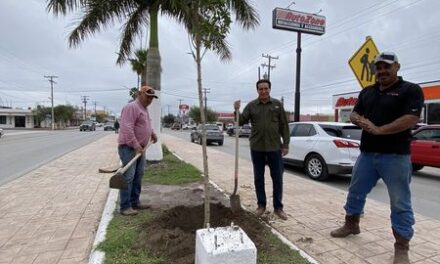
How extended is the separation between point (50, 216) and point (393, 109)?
16.1ft

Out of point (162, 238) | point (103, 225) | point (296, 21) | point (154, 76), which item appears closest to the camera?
point (162, 238)

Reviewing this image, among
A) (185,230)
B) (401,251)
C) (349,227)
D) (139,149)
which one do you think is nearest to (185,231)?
(185,230)

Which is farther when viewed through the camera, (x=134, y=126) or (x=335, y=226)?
(x=134, y=126)

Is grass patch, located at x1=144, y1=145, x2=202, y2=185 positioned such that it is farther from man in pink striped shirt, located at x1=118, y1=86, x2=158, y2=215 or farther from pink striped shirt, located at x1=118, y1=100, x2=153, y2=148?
pink striped shirt, located at x1=118, y1=100, x2=153, y2=148

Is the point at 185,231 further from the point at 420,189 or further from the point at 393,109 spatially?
the point at 420,189

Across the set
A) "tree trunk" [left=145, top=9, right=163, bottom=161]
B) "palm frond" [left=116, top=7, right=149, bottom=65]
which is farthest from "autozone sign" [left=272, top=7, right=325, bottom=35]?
"tree trunk" [left=145, top=9, right=163, bottom=161]

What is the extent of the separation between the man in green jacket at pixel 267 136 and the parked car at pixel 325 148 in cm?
399

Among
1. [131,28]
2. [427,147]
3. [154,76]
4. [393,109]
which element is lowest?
[427,147]

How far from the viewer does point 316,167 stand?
9.29 meters

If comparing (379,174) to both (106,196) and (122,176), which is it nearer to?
(122,176)

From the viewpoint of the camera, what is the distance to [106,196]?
651cm

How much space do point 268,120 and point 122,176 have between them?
7.08 feet

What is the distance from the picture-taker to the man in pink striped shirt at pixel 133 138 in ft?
16.0

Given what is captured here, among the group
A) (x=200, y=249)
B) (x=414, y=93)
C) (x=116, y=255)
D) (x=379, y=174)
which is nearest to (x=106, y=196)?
(x=116, y=255)
